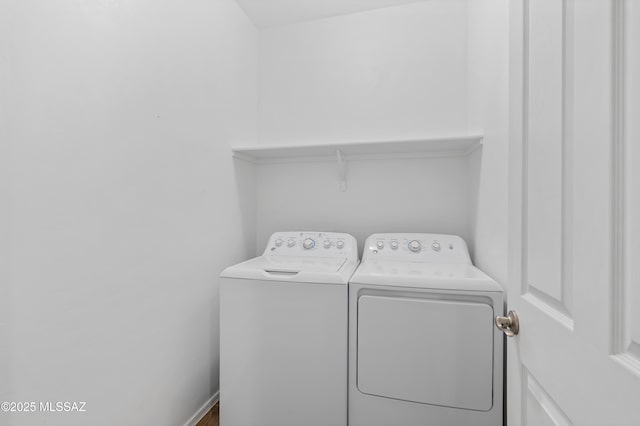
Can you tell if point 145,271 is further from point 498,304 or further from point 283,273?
point 498,304

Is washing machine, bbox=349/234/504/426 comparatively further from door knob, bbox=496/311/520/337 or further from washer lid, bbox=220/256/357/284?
door knob, bbox=496/311/520/337

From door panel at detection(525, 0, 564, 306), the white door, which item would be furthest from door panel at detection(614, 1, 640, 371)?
door panel at detection(525, 0, 564, 306)

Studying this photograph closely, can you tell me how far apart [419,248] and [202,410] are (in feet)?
5.16

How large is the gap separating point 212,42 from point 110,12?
685 mm

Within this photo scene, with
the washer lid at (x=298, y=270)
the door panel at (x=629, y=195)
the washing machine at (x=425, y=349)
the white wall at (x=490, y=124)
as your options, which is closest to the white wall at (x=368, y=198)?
the white wall at (x=490, y=124)

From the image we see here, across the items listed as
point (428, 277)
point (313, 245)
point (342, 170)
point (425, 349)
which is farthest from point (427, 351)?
point (342, 170)

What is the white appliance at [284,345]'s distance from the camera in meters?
1.25

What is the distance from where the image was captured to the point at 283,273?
1410mm

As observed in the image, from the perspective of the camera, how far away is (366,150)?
1.83 m

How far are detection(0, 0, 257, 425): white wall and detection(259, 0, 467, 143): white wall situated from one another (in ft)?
1.88

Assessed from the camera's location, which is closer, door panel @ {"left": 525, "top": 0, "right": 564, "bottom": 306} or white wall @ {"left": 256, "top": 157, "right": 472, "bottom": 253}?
door panel @ {"left": 525, "top": 0, "right": 564, "bottom": 306}

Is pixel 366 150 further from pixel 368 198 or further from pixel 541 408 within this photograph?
pixel 541 408

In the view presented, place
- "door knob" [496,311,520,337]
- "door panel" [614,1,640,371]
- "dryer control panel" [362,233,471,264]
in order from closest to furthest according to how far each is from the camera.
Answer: "door panel" [614,1,640,371], "door knob" [496,311,520,337], "dryer control panel" [362,233,471,264]

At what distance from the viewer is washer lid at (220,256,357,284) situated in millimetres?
1282
